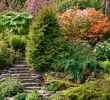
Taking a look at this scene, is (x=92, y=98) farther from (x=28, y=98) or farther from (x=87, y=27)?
(x=87, y=27)

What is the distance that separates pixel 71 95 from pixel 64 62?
2361 mm

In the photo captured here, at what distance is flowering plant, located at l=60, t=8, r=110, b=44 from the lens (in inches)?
835

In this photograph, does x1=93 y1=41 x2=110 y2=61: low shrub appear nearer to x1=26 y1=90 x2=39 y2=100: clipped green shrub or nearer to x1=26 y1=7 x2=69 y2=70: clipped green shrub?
x1=26 y1=7 x2=69 y2=70: clipped green shrub

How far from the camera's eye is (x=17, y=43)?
21.3m

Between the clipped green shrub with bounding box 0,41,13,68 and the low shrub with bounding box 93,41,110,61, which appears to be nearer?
the low shrub with bounding box 93,41,110,61

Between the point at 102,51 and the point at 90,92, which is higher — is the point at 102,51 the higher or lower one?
the higher one

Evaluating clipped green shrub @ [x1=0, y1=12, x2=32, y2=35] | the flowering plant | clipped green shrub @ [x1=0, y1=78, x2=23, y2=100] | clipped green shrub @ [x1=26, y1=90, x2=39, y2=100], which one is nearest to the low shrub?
the flowering plant

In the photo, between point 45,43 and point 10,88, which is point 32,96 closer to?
point 10,88

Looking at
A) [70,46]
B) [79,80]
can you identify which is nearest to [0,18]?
[70,46]

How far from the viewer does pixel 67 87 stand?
740 inches

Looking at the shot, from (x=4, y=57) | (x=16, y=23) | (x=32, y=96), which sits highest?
(x=16, y=23)

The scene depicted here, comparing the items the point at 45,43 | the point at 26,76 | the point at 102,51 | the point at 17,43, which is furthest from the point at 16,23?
the point at 102,51

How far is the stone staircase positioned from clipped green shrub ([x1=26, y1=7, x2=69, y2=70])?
0.36m

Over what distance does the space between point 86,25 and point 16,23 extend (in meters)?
3.57
